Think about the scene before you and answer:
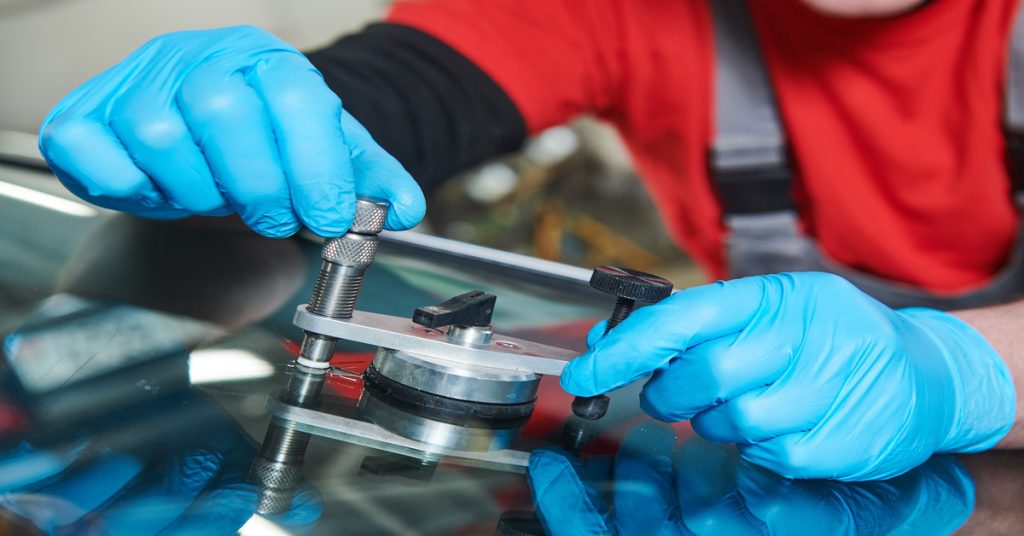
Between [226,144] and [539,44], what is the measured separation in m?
0.72

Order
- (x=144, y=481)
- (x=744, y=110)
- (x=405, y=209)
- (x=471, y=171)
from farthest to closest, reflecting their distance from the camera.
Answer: (x=471, y=171) → (x=744, y=110) → (x=405, y=209) → (x=144, y=481)

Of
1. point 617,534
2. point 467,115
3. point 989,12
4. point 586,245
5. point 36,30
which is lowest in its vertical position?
point 586,245

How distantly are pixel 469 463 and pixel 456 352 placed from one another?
9 cm

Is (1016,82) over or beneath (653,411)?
over

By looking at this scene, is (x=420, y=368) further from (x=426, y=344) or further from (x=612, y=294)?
(x=612, y=294)

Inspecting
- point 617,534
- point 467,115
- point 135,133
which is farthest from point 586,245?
point 617,534

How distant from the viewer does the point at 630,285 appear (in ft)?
1.80

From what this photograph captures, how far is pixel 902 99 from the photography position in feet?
3.98

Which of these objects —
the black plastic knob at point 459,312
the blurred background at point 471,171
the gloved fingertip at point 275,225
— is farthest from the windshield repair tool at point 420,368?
the blurred background at point 471,171

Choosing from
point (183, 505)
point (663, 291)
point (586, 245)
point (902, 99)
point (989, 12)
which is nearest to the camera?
point (183, 505)

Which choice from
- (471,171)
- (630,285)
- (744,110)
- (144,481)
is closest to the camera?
(144,481)

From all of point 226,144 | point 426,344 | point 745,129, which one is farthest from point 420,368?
point 745,129

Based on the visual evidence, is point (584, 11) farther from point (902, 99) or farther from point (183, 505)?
point (183, 505)

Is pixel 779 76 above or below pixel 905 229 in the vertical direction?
above
